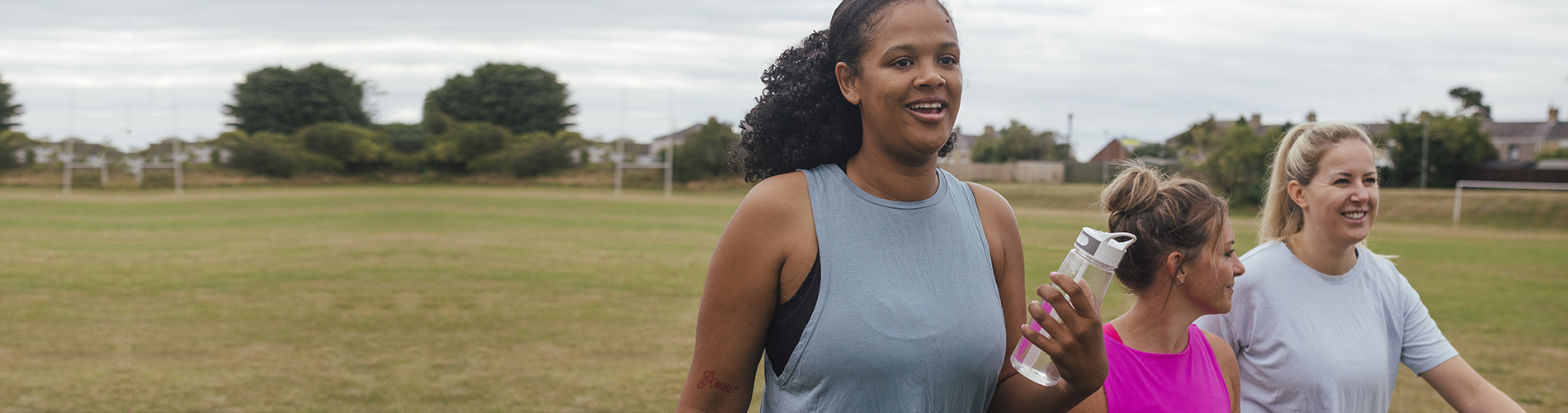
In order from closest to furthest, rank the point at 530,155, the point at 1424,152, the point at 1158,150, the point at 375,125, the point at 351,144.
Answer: the point at 375,125 < the point at 351,144 < the point at 530,155 < the point at 1424,152 < the point at 1158,150

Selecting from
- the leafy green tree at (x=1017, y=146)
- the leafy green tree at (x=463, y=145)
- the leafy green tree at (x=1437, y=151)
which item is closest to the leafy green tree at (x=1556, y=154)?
the leafy green tree at (x=1437, y=151)

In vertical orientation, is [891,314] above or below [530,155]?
below

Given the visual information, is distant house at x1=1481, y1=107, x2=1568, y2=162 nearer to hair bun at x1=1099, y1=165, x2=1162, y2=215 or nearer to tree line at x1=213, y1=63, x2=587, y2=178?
tree line at x1=213, y1=63, x2=587, y2=178

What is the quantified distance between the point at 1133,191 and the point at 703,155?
2077 inches

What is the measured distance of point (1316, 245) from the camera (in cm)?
289

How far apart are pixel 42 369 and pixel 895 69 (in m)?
8.43

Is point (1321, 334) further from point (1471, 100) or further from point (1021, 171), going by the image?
point (1471, 100)

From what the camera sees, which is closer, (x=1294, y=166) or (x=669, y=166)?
(x=1294, y=166)

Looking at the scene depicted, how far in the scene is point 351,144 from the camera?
39.3 feet

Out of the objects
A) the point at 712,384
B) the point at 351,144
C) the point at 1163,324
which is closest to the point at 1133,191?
the point at 1163,324

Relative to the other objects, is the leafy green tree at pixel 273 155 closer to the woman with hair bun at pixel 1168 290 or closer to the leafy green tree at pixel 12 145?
the leafy green tree at pixel 12 145

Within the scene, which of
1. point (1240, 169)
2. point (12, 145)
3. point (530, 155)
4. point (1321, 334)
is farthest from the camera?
point (1240, 169)

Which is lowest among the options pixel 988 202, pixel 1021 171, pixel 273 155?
pixel 988 202

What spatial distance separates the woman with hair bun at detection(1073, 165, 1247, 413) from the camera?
2.36 m
